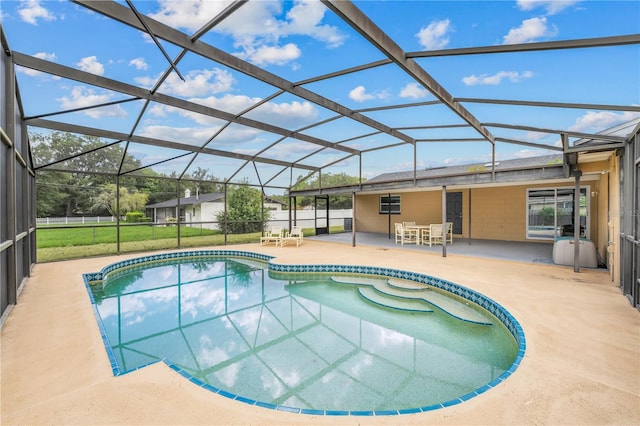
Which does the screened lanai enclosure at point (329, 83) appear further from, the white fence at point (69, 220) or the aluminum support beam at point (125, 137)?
the white fence at point (69, 220)

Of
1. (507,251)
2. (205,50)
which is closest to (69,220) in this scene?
(205,50)

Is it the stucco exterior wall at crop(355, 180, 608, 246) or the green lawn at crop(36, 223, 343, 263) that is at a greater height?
the stucco exterior wall at crop(355, 180, 608, 246)

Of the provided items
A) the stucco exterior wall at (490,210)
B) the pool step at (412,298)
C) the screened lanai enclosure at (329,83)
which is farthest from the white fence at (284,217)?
the pool step at (412,298)

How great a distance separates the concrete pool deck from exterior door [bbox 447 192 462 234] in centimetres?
780

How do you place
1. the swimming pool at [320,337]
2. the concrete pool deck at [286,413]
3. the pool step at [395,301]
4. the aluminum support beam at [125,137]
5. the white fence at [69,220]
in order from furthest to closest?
the white fence at [69,220] < the aluminum support beam at [125,137] < the pool step at [395,301] < the swimming pool at [320,337] < the concrete pool deck at [286,413]

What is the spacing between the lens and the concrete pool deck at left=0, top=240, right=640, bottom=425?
76.5 inches

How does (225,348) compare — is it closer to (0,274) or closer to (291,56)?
(0,274)

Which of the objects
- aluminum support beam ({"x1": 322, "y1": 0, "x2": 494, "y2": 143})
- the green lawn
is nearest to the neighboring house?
the green lawn

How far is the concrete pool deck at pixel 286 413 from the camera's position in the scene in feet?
6.37

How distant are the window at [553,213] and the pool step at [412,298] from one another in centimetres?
603

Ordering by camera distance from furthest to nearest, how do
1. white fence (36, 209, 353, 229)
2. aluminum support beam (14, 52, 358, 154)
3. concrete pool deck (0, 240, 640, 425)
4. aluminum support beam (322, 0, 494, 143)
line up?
white fence (36, 209, 353, 229), aluminum support beam (14, 52, 358, 154), aluminum support beam (322, 0, 494, 143), concrete pool deck (0, 240, 640, 425)

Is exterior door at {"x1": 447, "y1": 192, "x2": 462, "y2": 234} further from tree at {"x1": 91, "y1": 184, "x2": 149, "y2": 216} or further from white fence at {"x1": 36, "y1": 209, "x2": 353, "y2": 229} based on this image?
tree at {"x1": 91, "y1": 184, "x2": 149, "y2": 216}

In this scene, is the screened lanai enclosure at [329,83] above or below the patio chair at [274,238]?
above

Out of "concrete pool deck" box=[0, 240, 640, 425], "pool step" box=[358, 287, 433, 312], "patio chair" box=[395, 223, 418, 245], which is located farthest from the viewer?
"patio chair" box=[395, 223, 418, 245]
